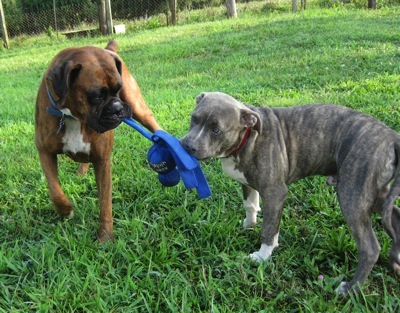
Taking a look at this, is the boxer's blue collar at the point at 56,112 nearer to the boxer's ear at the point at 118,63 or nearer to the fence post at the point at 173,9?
the boxer's ear at the point at 118,63

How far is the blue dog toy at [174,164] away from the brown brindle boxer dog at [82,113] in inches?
12.3

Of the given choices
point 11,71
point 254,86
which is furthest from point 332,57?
point 11,71

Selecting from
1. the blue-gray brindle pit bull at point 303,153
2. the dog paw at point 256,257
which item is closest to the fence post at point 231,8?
the blue-gray brindle pit bull at point 303,153

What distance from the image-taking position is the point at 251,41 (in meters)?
12.1

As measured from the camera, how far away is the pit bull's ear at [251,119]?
331 centimetres

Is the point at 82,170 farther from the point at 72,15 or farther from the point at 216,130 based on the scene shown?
the point at 72,15

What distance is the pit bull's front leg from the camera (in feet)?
10.9

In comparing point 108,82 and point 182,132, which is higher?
point 108,82

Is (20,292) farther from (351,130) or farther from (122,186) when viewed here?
(351,130)

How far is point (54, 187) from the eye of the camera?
149 inches

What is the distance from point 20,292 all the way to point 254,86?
5.51 meters

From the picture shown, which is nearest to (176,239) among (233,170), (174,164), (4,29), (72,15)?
(174,164)

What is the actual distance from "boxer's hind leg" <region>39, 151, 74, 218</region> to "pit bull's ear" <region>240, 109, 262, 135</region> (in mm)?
1723

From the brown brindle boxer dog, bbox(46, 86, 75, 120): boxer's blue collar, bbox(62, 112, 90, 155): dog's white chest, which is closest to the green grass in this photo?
the brown brindle boxer dog
